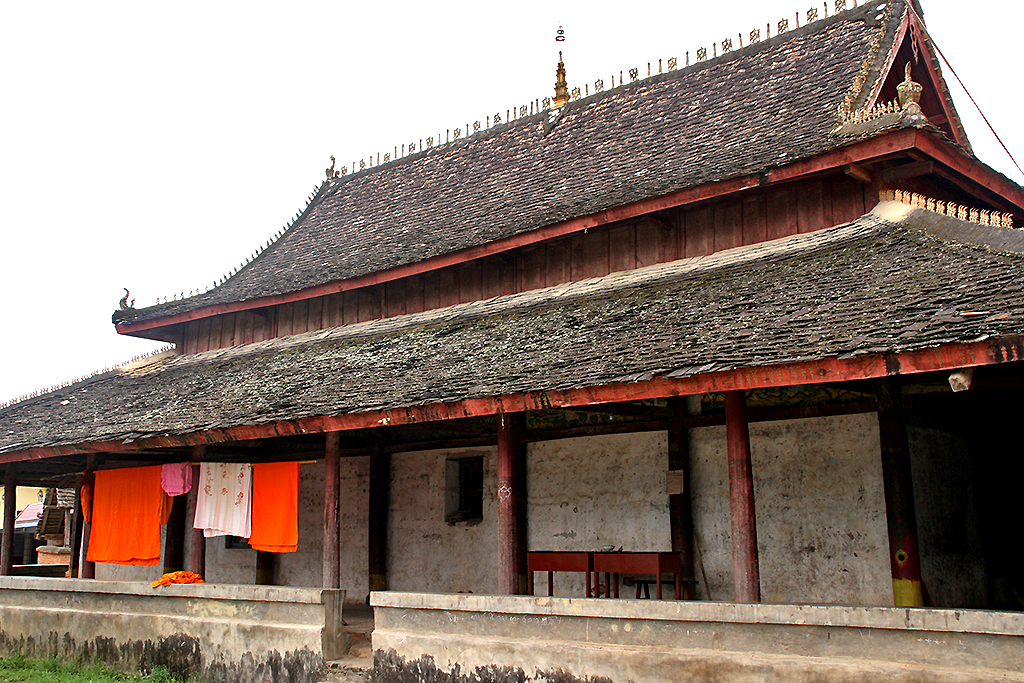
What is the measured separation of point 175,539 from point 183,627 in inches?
142

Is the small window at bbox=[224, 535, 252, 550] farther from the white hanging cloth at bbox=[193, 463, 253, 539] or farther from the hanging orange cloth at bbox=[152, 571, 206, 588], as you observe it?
the hanging orange cloth at bbox=[152, 571, 206, 588]

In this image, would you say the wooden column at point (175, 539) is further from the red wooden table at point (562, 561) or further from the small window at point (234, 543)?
the red wooden table at point (562, 561)

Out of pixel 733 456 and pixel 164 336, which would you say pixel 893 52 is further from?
pixel 164 336

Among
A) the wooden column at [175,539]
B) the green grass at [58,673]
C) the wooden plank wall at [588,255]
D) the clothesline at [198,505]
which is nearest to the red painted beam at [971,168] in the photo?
the wooden plank wall at [588,255]

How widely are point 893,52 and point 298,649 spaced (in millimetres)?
10443

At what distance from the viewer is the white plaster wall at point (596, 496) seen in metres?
11.1

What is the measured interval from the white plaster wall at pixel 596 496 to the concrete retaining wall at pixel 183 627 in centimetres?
304

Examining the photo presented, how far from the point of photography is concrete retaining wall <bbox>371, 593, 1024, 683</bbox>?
6523 millimetres

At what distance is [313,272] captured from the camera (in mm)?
15352

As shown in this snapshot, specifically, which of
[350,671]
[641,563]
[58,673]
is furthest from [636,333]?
[58,673]

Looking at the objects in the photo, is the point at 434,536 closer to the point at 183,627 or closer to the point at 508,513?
the point at 183,627

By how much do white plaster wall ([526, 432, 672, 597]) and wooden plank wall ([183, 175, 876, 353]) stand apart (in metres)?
2.40

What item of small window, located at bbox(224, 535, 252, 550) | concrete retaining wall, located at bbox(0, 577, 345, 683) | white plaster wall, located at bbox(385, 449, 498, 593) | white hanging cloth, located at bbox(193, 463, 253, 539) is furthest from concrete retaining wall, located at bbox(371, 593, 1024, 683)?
small window, located at bbox(224, 535, 252, 550)

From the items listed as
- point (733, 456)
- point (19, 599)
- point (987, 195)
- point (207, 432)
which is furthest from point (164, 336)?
point (987, 195)
